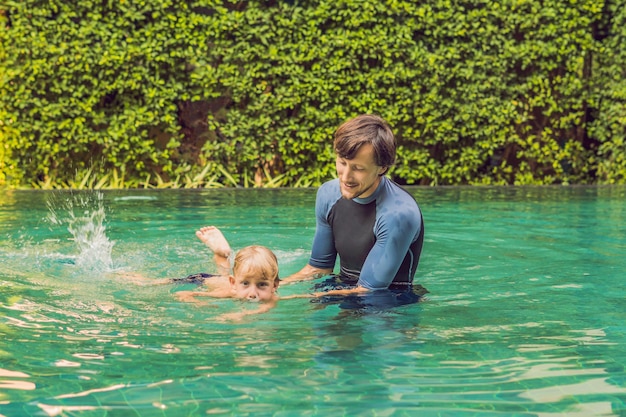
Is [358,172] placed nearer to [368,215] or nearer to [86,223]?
[368,215]

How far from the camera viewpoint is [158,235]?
8281mm

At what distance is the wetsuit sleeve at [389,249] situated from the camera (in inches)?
201

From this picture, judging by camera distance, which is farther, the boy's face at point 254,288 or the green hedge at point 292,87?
the green hedge at point 292,87

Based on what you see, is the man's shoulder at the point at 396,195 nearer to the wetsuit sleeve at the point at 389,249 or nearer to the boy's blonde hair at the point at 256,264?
the wetsuit sleeve at the point at 389,249

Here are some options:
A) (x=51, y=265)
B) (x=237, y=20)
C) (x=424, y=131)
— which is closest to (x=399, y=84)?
(x=424, y=131)

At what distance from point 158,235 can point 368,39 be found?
17.7 feet

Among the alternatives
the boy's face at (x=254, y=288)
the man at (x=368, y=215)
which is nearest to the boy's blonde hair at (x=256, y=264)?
the boy's face at (x=254, y=288)

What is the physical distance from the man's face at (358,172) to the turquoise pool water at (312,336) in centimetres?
69

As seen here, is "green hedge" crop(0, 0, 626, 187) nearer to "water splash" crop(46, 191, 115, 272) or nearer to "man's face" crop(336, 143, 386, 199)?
"water splash" crop(46, 191, 115, 272)

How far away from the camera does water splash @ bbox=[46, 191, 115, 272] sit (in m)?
6.96

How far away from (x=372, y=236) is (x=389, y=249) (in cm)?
28

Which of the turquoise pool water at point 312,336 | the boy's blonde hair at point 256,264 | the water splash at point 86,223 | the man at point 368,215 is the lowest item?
the turquoise pool water at point 312,336

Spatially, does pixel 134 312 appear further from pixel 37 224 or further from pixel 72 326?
pixel 37 224

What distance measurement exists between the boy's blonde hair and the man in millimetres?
392
